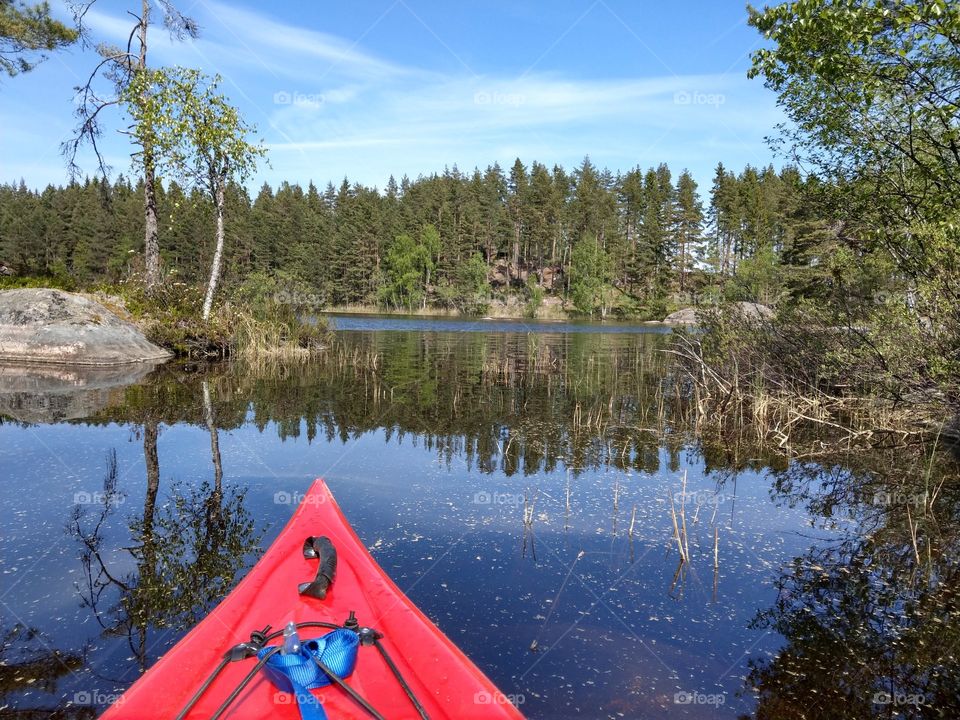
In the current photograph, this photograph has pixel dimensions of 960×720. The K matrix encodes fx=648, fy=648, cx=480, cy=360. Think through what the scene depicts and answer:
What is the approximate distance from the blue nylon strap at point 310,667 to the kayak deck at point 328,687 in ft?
0.17

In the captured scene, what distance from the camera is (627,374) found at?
20.1m

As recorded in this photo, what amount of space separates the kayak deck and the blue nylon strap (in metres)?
0.05

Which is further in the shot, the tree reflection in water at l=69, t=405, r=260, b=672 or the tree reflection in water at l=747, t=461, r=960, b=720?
the tree reflection in water at l=69, t=405, r=260, b=672

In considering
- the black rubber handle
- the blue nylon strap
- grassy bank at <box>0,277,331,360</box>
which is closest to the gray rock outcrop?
grassy bank at <box>0,277,331,360</box>

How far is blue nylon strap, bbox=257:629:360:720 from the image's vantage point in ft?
10.7

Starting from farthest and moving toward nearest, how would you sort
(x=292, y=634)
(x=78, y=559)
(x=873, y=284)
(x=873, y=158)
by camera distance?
1. (x=873, y=284)
2. (x=873, y=158)
3. (x=78, y=559)
4. (x=292, y=634)

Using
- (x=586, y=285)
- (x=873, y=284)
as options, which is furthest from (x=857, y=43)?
(x=586, y=285)

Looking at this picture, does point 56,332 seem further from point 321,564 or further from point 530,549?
point 321,564

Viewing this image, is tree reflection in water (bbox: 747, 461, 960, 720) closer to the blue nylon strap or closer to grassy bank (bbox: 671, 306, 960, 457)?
the blue nylon strap

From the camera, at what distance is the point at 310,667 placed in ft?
11.3

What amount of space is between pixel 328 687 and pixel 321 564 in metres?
A: 1.19

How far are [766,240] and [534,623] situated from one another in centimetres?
6927

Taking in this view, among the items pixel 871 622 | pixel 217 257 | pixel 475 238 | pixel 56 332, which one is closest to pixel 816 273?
pixel 217 257

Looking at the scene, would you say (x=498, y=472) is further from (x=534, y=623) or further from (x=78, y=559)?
(x=78, y=559)
